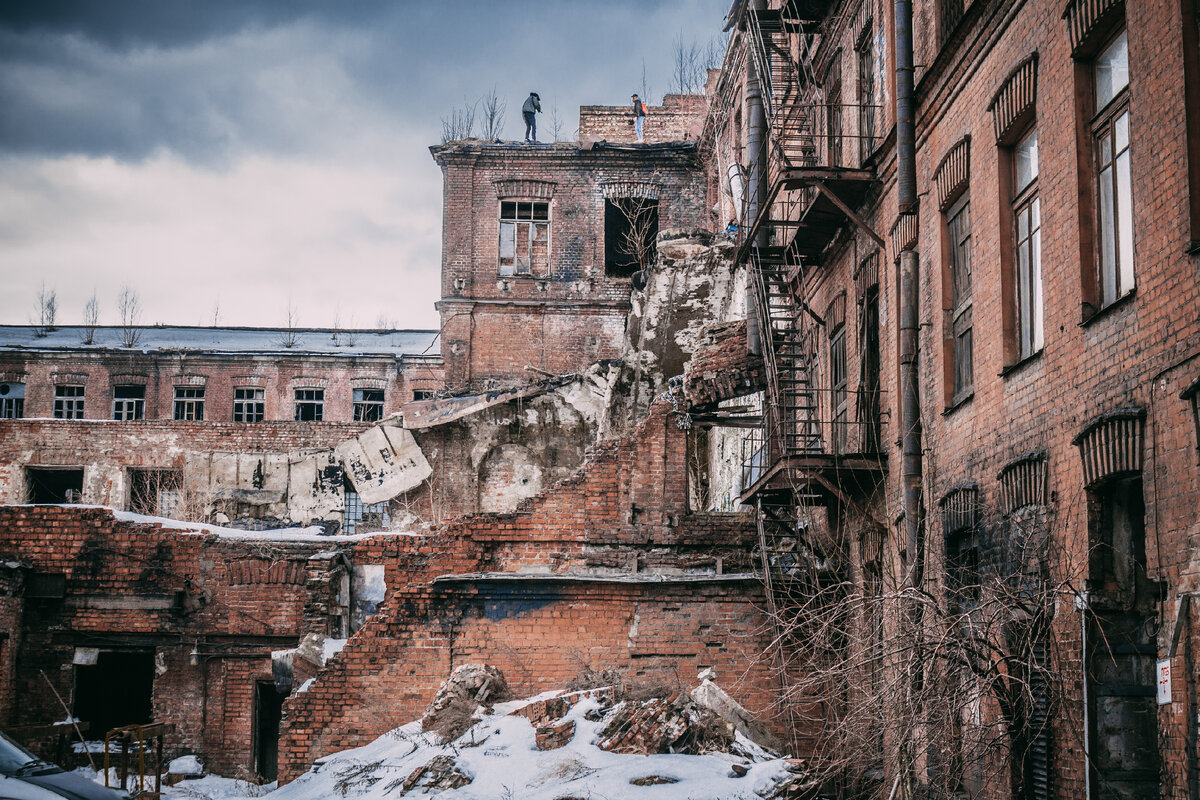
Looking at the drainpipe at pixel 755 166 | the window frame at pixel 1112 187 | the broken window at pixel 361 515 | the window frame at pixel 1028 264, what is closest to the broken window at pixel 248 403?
the broken window at pixel 361 515

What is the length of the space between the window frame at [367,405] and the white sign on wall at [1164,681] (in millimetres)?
→ 33889

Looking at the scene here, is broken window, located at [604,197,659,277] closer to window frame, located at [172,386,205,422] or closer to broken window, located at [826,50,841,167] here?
broken window, located at [826,50,841,167]

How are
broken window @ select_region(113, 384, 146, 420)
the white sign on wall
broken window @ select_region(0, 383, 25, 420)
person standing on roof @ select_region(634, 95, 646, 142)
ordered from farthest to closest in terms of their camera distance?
broken window @ select_region(113, 384, 146, 420), broken window @ select_region(0, 383, 25, 420), person standing on roof @ select_region(634, 95, 646, 142), the white sign on wall

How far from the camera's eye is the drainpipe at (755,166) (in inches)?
667

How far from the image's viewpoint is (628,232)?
30641mm

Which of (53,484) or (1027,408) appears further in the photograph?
(53,484)

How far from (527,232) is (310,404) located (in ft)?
42.0

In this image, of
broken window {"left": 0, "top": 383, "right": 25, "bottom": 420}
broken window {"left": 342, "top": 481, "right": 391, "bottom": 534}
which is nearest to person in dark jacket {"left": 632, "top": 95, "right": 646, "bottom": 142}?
broken window {"left": 342, "top": 481, "right": 391, "bottom": 534}

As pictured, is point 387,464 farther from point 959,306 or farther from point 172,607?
point 959,306

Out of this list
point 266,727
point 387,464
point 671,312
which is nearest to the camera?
point 266,727

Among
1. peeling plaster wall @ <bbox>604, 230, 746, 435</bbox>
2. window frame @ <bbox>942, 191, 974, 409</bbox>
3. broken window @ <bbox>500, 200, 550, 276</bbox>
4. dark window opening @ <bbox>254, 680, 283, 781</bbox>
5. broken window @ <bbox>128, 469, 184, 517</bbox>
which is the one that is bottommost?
dark window opening @ <bbox>254, 680, 283, 781</bbox>

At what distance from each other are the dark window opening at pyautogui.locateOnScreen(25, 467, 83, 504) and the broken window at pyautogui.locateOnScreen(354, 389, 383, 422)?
8.90 m

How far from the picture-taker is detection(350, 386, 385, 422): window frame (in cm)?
3956

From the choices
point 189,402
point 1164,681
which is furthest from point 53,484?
point 1164,681
